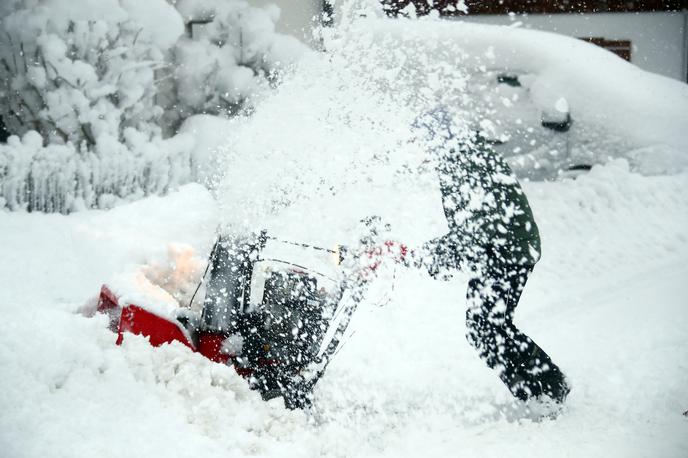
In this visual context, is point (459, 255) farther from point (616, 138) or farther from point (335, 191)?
point (616, 138)

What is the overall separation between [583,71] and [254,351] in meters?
5.35

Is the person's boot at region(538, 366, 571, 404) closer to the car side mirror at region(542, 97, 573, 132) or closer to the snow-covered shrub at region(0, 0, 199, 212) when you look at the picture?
the car side mirror at region(542, 97, 573, 132)

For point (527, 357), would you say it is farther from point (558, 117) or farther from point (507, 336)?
point (558, 117)

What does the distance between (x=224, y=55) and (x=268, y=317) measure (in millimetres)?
5811

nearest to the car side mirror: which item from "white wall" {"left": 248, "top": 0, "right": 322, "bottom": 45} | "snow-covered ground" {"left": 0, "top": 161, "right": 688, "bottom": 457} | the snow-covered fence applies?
"snow-covered ground" {"left": 0, "top": 161, "right": 688, "bottom": 457}

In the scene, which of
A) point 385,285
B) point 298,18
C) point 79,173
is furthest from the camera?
point 298,18

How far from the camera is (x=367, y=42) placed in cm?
718

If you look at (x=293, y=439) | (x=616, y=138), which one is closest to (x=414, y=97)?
(x=616, y=138)

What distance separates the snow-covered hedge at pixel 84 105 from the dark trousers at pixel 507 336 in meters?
4.59

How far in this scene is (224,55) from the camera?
7.98 m

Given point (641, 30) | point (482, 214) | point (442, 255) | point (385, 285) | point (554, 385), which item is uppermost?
point (482, 214)

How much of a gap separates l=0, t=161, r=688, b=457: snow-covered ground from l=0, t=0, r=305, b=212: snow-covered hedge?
1.28ft

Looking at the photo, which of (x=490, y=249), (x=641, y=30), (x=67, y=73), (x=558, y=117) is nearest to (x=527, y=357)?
(x=490, y=249)

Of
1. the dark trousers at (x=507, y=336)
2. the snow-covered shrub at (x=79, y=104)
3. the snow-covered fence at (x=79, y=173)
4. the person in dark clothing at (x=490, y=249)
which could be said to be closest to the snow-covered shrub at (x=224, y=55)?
the snow-covered shrub at (x=79, y=104)
